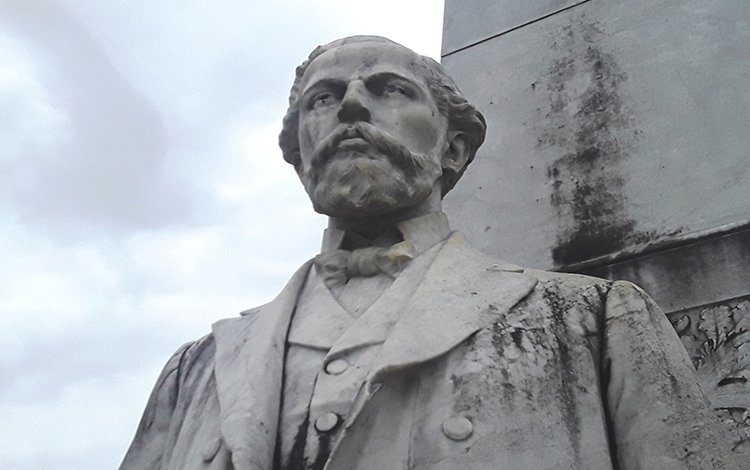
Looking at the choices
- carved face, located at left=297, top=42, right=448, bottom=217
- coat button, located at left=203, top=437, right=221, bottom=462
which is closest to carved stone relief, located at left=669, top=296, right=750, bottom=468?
carved face, located at left=297, top=42, right=448, bottom=217

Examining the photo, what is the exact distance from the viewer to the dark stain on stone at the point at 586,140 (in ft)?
18.2

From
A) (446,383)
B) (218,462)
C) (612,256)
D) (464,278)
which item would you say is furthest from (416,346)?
(612,256)

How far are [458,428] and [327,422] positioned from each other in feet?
1.49

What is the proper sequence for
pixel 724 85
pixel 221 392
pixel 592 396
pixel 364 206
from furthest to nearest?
pixel 724 85 → pixel 364 206 → pixel 221 392 → pixel 592 396

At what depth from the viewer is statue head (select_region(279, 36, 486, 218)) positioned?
4172mm

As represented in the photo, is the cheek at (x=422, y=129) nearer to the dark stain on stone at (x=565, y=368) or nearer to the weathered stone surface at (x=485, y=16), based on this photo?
the dark stain on stone at (x=565, y=368)

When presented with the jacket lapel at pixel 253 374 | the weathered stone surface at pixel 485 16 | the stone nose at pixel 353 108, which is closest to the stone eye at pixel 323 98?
the stone nose at pixel 353 108

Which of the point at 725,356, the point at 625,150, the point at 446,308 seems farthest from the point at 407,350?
the point at 625,150

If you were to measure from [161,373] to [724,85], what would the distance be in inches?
130

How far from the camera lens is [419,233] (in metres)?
4.23

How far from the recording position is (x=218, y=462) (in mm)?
3539

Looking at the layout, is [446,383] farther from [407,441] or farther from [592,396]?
[592,396]

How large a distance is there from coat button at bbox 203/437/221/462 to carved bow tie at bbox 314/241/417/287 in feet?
2.92

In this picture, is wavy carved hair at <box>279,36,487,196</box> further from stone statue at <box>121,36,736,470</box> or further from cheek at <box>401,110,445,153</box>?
cheek at <box>401,110,445,153</box>
